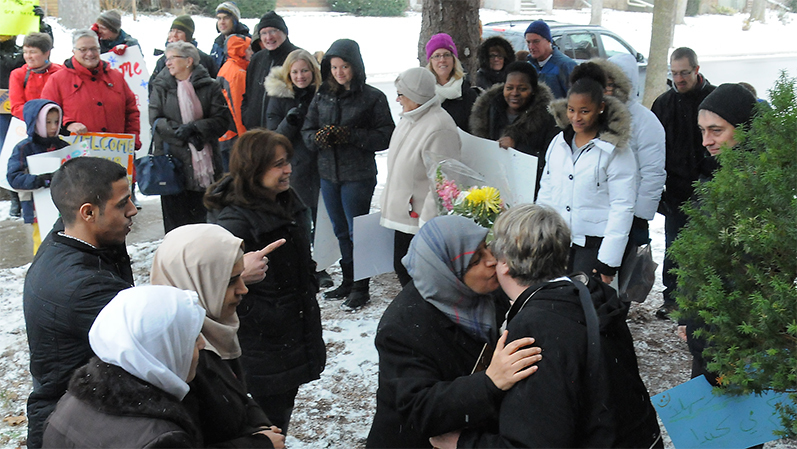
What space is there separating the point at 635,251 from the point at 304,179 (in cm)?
283

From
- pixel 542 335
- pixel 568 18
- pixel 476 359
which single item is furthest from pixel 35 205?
pixel 568 18

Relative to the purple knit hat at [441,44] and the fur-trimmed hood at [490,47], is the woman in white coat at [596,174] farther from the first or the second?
the fur-trimmed hood at [490,47]

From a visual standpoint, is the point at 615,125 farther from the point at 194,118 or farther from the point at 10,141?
the point at 10,141

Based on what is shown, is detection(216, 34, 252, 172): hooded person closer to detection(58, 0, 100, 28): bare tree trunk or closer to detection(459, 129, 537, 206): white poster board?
detection(459, 129, 537, 206): white poster board

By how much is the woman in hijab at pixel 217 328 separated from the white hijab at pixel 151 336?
23 cm

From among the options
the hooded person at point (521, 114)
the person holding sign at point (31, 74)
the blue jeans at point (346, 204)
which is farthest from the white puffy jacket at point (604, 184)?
the person holding sign at point (31, 74)

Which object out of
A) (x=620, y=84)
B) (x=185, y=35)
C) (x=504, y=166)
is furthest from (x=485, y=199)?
(x=185, y=35)

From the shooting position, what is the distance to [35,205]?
18.2ft

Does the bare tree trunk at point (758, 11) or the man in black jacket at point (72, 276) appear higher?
the bare tree trunk at point (758, 11)

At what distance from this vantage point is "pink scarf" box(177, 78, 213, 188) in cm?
575

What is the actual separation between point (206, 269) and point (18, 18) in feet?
20.9

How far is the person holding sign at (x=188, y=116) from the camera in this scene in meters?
5.74

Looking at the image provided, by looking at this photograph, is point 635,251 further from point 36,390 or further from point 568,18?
point 568,18

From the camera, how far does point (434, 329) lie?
7.22ft
